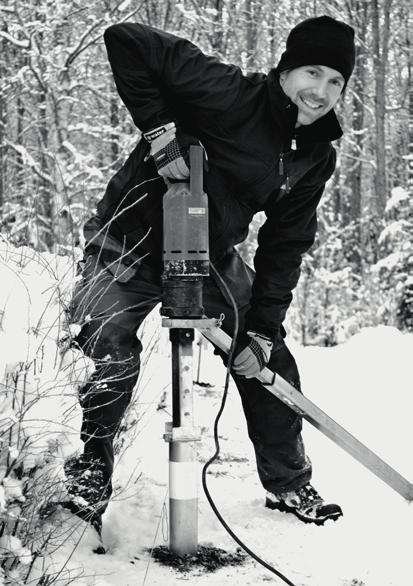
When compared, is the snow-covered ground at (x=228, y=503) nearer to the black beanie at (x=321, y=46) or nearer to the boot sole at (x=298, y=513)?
A: the boot sole at (x=298, y=513)

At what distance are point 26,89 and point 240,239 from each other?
8.57 metres

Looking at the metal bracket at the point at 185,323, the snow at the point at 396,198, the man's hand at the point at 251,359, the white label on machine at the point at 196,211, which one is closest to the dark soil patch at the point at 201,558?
the man's hand at the point at 251,359

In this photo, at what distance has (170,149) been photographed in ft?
8.56

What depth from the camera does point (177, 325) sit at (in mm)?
2578

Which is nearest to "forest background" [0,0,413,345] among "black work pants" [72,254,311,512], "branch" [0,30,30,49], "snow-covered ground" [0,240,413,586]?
"branch" [0,30,30,49]

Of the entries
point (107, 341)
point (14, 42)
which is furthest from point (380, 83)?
point (107, 341)

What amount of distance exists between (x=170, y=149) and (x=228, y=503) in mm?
1623

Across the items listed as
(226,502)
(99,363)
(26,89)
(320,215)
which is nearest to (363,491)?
(226,502)

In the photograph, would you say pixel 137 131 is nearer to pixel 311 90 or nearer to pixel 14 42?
pixel 14 42

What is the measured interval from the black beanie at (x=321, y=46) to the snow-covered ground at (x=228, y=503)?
122 centimetres

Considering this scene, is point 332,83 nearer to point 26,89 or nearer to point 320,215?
point 26,89

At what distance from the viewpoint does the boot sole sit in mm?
3115

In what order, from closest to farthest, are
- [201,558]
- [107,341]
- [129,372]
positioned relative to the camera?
[201,558] < [107,341] < [129,372]

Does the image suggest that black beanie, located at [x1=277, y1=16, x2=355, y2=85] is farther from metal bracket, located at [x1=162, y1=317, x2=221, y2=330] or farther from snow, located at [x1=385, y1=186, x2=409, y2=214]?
snow, located at [x1=385, y1=186, x2=409, y2=214]
